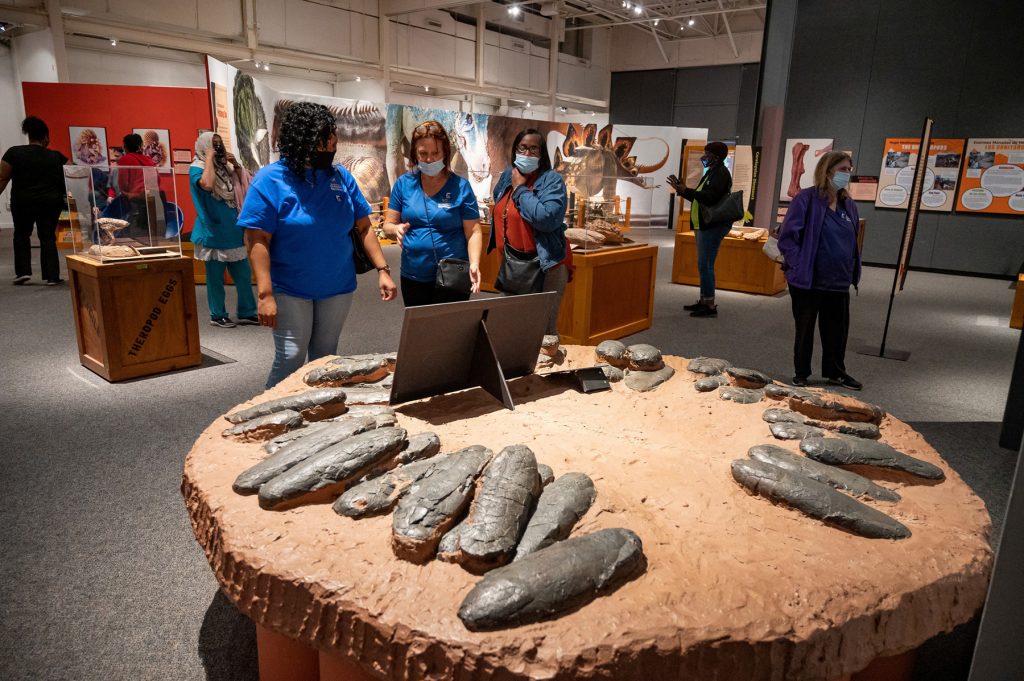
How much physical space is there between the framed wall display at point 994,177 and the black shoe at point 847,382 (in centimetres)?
678

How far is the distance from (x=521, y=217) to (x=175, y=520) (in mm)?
2310

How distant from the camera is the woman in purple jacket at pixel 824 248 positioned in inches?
159

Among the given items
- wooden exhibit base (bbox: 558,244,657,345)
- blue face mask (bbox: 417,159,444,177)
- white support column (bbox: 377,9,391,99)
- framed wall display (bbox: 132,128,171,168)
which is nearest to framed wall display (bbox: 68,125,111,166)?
framed wall display (bbox: 132,128,171,168)

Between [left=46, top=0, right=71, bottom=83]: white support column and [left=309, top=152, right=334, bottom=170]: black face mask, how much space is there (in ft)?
29.1

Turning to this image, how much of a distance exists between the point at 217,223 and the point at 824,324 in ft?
15.7

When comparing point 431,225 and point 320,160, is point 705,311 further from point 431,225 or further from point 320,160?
point 320,160

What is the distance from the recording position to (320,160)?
8.61 feet

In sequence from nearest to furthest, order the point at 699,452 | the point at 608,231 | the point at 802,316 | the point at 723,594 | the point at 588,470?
the point at 723,594 < the point at 588,470 < the point at 699,452 < the point at 802,316 < the point at 608,231

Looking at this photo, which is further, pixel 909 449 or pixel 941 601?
pixel 909 449

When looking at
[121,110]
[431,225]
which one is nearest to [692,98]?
[121,110]

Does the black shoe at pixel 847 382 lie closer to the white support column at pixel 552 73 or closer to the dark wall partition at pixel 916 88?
the dark wall partition at pixel 916 88

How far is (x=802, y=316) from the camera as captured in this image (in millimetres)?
4375

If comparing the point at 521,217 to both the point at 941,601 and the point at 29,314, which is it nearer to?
the point at 941,601

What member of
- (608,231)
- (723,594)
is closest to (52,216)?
(608,231)
